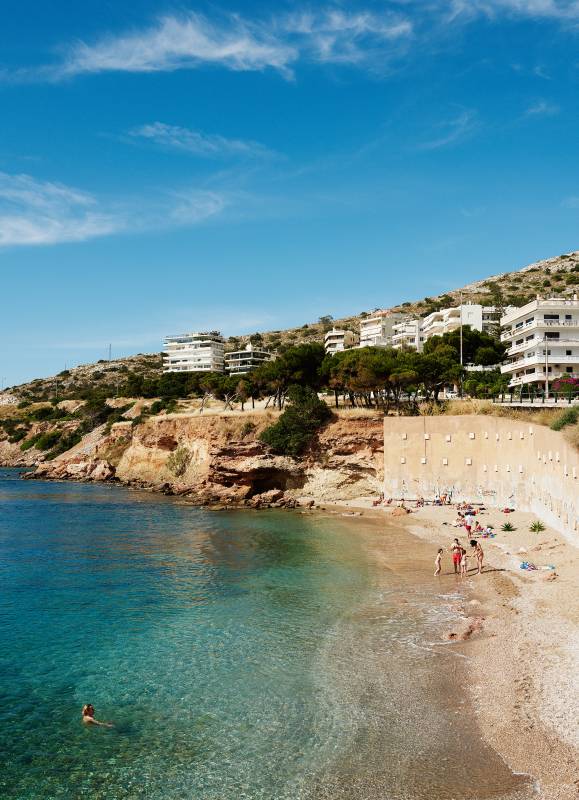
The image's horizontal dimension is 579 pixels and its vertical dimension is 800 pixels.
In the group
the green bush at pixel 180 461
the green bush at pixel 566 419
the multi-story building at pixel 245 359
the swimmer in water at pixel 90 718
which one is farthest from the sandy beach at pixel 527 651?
the multi-story building at pixel 245 359

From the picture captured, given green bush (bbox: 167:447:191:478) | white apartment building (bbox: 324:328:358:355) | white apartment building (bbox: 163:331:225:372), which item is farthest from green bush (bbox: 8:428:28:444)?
white apartment building (bbox: 324:328:358:355)

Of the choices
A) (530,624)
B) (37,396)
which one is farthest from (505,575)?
(37,396)

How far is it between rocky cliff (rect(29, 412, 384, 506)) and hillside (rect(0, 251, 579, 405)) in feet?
175

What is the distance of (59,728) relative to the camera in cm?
1278

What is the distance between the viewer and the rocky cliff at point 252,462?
4819 centimetres

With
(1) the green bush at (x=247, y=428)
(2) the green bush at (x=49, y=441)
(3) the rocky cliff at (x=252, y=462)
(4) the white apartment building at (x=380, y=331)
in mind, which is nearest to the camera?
(3) the rocky cliff at (x=252, y=462)

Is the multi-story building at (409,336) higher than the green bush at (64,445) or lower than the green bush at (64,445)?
higher

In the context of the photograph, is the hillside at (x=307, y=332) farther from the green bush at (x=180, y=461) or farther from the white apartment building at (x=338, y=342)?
the green bush at (x=180, y=461)

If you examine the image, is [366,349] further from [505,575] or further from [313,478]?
[505,575]

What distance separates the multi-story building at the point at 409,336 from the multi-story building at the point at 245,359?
114ft

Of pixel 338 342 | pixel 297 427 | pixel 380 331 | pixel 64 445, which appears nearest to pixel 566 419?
pixel 297 427

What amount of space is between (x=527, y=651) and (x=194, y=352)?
12361cm

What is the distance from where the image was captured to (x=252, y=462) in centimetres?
5062

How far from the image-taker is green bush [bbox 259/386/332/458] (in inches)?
1948
